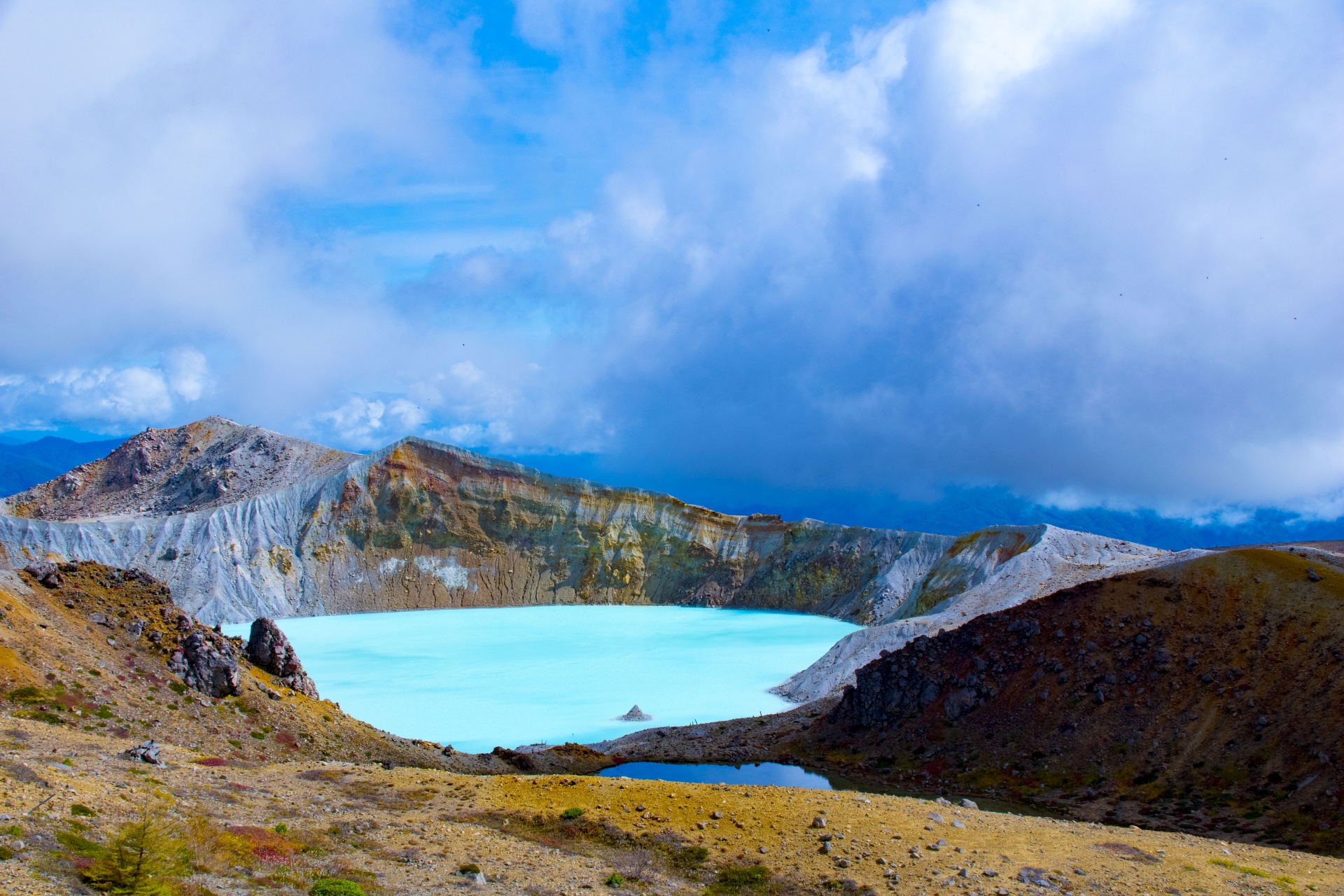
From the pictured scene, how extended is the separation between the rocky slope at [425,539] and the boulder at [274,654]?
49292 mm

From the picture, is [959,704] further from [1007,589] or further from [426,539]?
[426,539]

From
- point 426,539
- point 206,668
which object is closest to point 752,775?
point 206,668

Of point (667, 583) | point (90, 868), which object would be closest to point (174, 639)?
point (90, 868)

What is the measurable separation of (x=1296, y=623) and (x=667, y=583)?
268ft

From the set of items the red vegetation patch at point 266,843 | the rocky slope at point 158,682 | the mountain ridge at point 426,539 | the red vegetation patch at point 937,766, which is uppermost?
the mountain ridge at point 426,539

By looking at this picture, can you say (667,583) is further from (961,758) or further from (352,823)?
(352,823)

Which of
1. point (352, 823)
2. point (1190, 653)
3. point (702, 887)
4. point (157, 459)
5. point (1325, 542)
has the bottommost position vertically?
point (702, 887)

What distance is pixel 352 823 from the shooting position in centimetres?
2005

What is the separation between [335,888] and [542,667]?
48.1 metres

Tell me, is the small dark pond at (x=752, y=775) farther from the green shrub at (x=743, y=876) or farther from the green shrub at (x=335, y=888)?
the green shrub at (x=335, y=888)

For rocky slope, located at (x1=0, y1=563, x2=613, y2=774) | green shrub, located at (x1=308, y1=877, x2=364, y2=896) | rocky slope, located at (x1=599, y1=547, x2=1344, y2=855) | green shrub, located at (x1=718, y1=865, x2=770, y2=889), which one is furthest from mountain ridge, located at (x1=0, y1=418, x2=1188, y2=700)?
green shrub, located at (x1=308, y1=877, x2=364, y2=896)

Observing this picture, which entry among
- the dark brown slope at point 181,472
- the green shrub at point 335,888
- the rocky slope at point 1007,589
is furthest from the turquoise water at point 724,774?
the dark brown slope at point 181,472

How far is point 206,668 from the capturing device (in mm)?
31109

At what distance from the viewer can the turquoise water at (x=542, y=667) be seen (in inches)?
1827
